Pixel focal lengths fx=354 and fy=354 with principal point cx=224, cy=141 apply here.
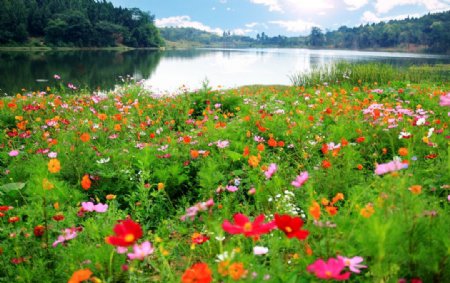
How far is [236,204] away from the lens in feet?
8.79

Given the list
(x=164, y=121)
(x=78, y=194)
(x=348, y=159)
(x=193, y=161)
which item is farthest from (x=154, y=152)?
(x=164, y=121)

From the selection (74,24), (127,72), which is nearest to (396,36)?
(74,24)

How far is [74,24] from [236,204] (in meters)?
79.1

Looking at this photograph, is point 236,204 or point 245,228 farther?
point 236,204

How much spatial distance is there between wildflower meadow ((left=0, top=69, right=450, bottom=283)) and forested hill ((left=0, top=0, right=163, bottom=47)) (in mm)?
64924

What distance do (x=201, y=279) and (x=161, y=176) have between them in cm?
218

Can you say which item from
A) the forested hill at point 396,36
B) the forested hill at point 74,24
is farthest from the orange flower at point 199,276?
the forested hill at point 396,36

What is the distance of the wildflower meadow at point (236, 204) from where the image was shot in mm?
1302

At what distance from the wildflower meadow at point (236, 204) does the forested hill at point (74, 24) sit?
213ft

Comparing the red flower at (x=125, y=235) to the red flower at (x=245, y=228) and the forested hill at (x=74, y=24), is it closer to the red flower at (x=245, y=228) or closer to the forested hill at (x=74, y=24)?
the red flower at (x=245, y=228)

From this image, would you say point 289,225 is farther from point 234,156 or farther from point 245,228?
point 234,156

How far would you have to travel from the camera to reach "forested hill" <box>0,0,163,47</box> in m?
59.9

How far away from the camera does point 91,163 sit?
3299 mm

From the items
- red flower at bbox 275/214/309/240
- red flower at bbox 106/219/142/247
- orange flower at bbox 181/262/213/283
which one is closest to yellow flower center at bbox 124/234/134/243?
red flower at bbox 106/219/142/247
